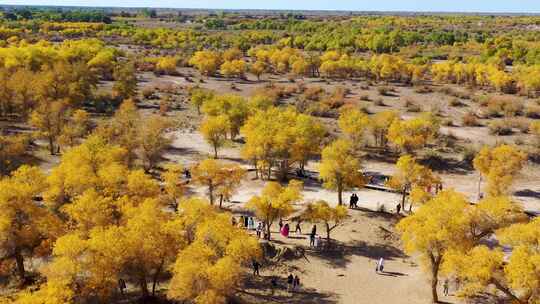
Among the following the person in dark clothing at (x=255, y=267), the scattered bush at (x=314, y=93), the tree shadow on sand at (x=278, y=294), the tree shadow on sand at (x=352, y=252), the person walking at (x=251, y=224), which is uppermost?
the scattered bush at (x=314, y=93)

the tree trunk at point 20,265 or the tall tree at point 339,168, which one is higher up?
the tall tree at point 339,168

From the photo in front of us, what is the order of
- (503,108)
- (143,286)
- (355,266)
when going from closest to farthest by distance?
(143,286) < (355,266) < (503,108)

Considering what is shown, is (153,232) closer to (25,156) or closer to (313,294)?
(313,294)

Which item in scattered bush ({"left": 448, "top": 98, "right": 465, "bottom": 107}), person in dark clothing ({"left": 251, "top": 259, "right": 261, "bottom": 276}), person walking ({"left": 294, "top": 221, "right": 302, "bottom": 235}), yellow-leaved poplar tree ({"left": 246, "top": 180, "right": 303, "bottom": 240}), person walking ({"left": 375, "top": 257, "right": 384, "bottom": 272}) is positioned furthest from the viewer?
scattered bush ({"left": 448, "top": 98, "right": 465, "bottom": 107})

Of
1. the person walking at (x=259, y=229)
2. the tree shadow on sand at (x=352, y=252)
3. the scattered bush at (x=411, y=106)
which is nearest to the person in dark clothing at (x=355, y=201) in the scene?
the tree shadow on sand at (x=352, y=252)

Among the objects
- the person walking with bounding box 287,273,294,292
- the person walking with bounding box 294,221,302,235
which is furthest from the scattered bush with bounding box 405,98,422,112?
the person walking with bounding box 287,273,294,292

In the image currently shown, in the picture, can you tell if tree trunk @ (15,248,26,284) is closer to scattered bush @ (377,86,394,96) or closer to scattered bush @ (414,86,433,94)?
scattered bush @ (377,86,394,96)

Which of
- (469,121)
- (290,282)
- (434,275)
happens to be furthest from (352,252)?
(469,121)

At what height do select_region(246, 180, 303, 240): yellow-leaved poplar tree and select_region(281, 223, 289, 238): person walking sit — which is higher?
select_region(246, 180, 303, 240): yellow-leaved poplar tree

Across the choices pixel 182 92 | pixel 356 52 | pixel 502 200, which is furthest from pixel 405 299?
pixel 356 52

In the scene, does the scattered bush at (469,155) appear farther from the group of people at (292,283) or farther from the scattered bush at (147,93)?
the scattered bush at (147,93)

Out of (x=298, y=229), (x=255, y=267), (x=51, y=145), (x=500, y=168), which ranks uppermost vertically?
(x=500, y=168)

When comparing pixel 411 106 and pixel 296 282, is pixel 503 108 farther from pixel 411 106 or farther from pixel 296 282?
pixel 296 282
